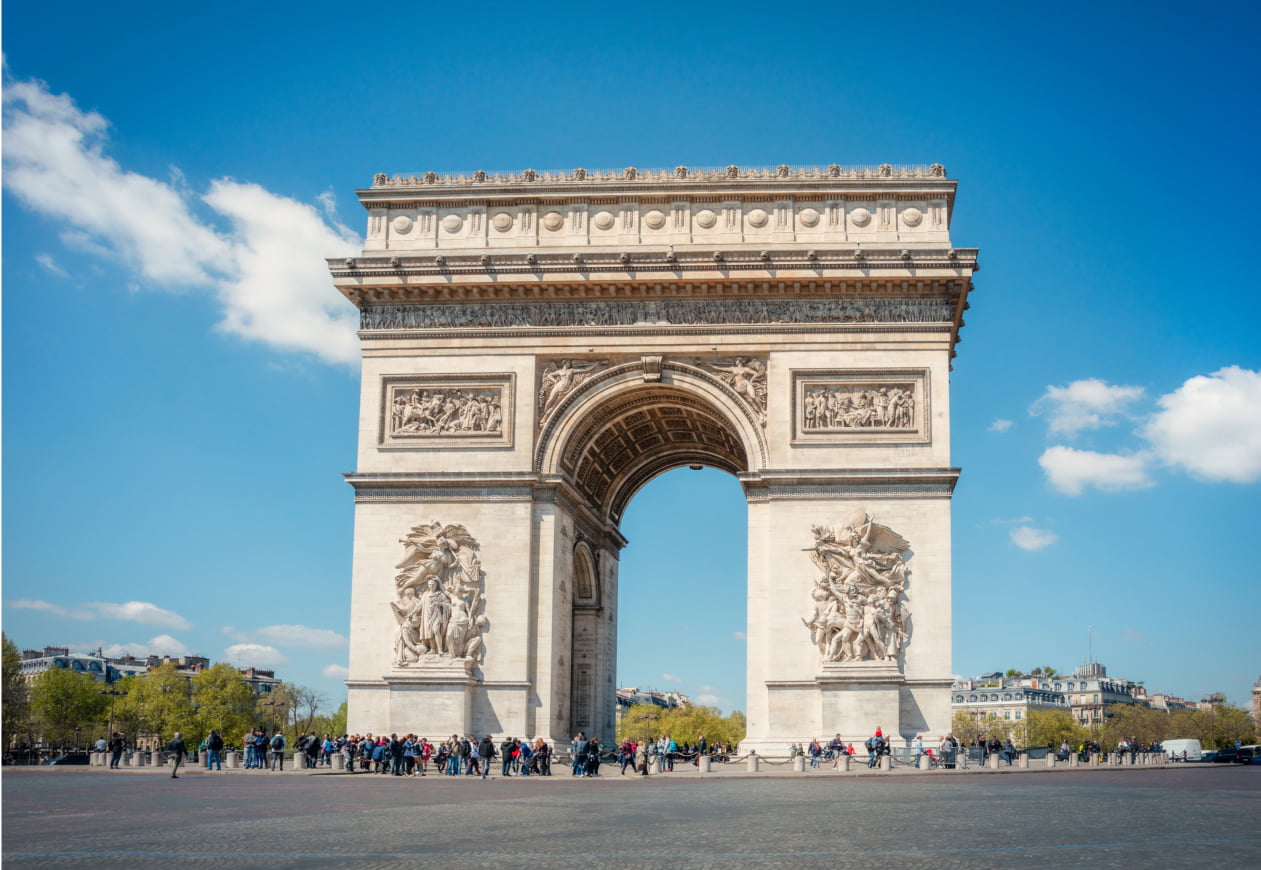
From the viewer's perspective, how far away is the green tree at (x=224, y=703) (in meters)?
85.6

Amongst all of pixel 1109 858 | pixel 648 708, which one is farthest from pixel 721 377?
pixel 648 708

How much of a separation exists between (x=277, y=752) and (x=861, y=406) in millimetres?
17174

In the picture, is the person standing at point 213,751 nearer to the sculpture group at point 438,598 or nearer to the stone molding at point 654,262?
the sculpture group at point 438,598

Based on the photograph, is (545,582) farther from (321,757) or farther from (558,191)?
(558,191)

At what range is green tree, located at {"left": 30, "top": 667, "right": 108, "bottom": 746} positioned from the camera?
265ft

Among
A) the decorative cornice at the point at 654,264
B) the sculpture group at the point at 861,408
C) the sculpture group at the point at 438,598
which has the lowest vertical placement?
the sculpture group at the point at 438,598

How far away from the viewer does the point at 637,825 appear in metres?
14.1

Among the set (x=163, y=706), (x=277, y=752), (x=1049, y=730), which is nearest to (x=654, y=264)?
(x=277, y=752)

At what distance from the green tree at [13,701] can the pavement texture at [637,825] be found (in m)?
52.2

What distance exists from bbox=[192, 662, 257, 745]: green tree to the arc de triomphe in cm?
5808

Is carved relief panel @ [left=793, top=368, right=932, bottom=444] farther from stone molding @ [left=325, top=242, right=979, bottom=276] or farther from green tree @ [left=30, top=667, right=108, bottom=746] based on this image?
green tree @ [left=30, top=667, right=108, bottom=746]

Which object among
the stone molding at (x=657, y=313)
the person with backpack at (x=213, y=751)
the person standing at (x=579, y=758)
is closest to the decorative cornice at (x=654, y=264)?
the stone molding at (x=657, y=313)

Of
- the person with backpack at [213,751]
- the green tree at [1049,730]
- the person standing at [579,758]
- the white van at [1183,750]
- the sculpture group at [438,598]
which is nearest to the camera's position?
the person standing at [579,758]

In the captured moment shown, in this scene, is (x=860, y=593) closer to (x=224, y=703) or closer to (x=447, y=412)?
(x=447, y=412)
